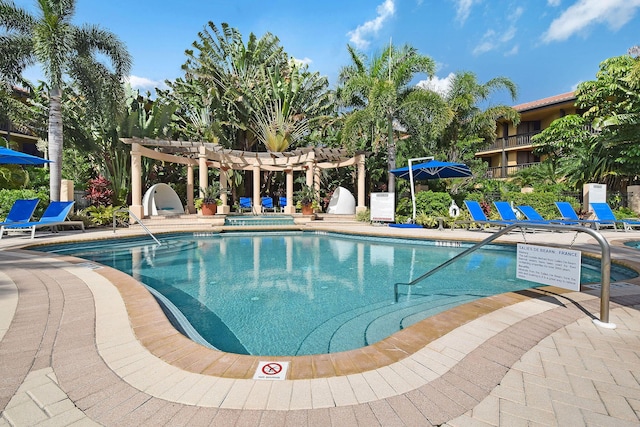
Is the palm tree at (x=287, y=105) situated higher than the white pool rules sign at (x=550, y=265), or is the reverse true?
the palm tree at (x=287, y=105)

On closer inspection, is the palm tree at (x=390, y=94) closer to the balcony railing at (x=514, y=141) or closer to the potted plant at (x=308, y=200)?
the potted plant at (x=308, y=200)

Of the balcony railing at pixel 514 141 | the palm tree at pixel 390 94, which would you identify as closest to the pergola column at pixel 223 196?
the palm tree at pixel 390 94

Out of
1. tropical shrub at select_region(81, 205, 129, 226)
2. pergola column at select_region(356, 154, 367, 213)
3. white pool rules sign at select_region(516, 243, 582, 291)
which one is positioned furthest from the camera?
pergola column at select_region(356, 154, 367, 213)

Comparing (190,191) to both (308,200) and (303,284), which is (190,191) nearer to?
(308,200)

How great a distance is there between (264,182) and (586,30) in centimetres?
3493

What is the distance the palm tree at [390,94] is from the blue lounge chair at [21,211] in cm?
1208

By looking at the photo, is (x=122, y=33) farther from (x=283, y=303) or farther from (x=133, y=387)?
(x=133, y=387)

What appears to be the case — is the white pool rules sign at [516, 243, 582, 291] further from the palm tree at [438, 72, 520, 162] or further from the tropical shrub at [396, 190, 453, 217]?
the palm tree at [438, 72, 520, 162]

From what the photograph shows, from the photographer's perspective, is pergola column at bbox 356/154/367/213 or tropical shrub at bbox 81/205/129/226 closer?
tropical shrub at bbox 81/205/129/226

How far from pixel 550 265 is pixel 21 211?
13.0m

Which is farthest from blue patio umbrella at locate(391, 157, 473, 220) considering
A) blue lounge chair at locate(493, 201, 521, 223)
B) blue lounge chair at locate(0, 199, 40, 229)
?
blue lounge chair at locate(0, 199, 40, 229)

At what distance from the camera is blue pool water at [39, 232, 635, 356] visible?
11.1 ft

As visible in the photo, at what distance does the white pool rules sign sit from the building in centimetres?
2415

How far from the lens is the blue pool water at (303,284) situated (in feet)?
11.1
